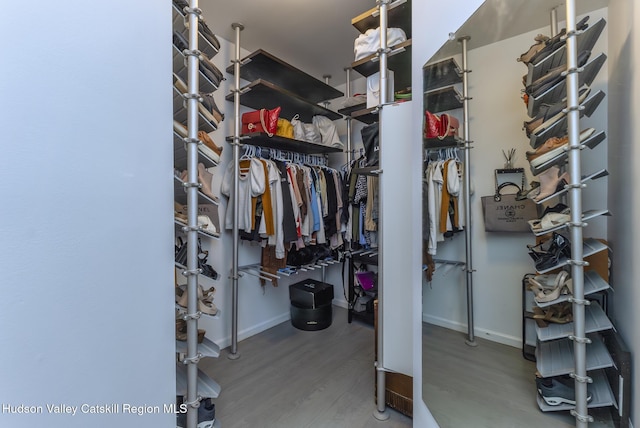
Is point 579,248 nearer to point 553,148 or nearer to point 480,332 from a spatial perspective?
point 553,148

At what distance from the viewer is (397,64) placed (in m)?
1.82

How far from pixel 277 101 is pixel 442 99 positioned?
1.77m

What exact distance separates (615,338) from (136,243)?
1.55 meters

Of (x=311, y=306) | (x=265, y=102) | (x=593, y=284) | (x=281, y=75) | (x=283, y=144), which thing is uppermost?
(x=281, y=75)

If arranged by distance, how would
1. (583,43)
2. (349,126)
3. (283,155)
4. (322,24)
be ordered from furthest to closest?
(349,126)
(283,155)
(322,24)
(583,43)

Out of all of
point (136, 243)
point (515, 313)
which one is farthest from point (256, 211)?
point (515, 313)

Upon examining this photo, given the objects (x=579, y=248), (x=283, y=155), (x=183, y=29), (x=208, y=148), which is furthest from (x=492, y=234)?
(x=283, y=155)

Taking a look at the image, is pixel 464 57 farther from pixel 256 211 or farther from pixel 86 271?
pixel 256 211

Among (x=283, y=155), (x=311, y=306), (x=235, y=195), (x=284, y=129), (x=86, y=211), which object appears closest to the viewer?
(x=86, y=211)

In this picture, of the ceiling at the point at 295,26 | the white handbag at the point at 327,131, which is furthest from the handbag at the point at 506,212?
the white handbag at the point at 327,131

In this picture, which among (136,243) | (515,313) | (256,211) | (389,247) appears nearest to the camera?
(136,243)

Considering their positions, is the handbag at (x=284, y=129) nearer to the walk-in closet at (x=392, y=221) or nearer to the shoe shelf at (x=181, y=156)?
the walk-in closet at (x=392, y=221)

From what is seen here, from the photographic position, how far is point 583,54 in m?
0.84

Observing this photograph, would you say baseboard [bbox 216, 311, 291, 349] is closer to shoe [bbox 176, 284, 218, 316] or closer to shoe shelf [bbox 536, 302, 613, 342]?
shoe [bbox 176, 284, 218, 316]
